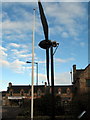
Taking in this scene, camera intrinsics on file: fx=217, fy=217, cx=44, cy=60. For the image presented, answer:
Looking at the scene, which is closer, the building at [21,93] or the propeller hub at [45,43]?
the propeller hub at [45,43]

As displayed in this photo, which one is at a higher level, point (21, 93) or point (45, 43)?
point (45, 43)

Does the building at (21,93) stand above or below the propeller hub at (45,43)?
below

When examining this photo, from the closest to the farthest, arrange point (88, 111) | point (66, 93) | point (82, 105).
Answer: point (88, 111) → point (82, 105) → point (66, 93)

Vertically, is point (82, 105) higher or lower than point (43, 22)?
lower

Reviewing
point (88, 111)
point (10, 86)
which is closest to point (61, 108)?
point (88, 111)

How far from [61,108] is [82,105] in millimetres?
2786

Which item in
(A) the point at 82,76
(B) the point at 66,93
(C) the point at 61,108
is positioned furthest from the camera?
(B) the point at 66,93

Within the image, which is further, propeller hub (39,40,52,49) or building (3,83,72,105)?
building (3,83,72,105)

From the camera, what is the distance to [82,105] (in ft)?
62.5

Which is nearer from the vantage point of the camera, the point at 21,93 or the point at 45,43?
the point at 45,43

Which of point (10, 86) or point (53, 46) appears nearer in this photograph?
point (53, 46)

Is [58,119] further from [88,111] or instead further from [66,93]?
[66,93]

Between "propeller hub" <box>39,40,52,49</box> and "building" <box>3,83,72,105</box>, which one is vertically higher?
"propeller hub" <box>39,40,52,49</box>

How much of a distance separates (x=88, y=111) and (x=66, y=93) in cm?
5623
